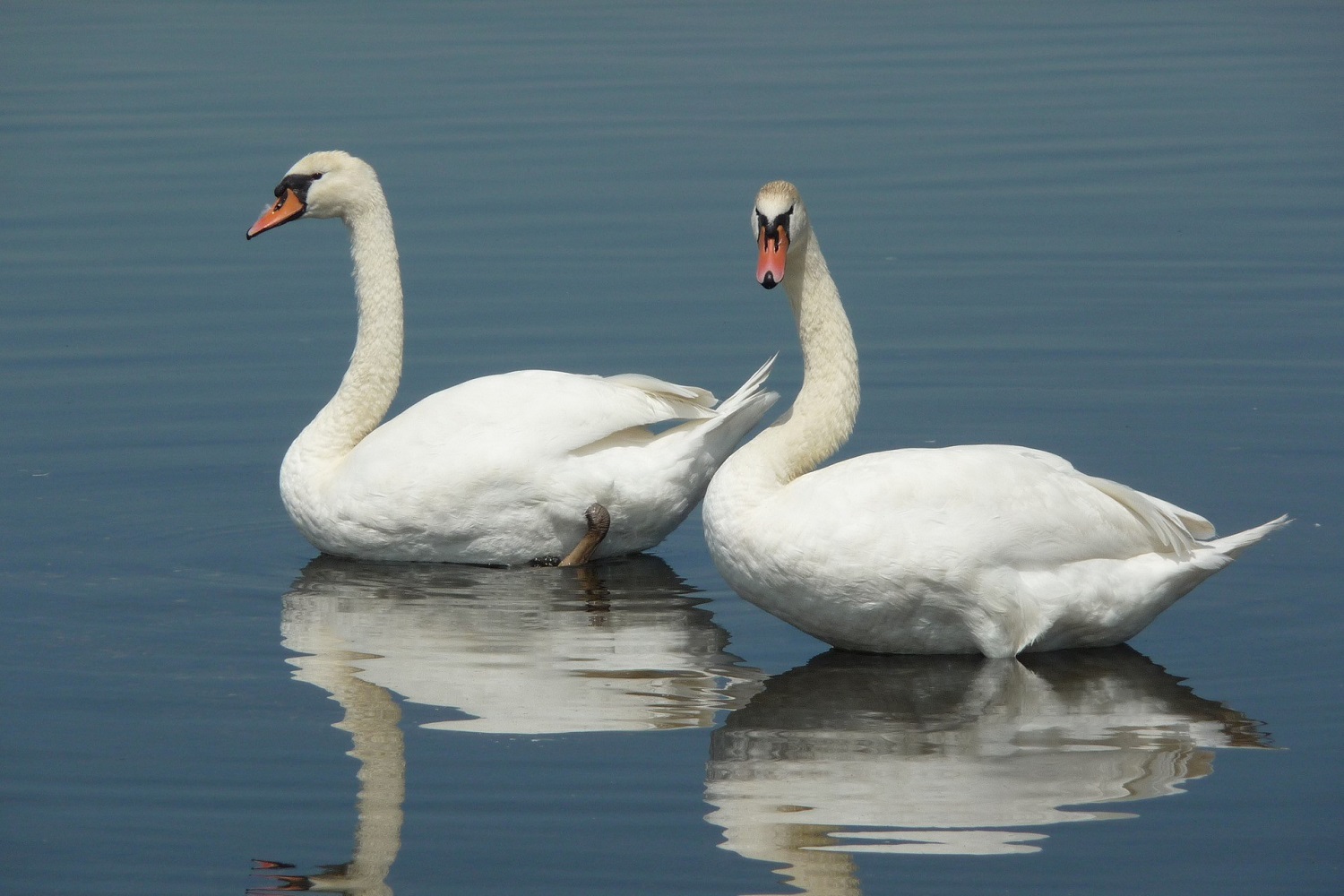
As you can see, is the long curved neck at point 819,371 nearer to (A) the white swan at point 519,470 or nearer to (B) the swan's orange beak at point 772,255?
(B) the swan's orange beak at point 772,255

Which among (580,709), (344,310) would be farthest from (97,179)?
(580,709)

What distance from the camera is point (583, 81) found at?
2058cm

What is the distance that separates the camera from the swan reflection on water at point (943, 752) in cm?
609

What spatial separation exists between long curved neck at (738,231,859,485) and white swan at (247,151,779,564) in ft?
3.05

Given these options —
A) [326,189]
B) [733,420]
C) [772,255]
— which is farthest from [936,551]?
[326,189]

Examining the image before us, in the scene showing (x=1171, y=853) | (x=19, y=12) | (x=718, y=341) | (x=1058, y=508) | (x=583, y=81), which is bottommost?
(x=1171, y=853)

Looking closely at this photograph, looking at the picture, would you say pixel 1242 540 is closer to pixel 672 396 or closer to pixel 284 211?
pixel 672 396

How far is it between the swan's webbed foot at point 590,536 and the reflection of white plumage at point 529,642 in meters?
0.07

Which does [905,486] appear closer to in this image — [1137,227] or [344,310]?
[344,310]

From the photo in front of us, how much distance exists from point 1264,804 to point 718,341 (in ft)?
20.8

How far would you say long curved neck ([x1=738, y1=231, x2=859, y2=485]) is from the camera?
8078mm

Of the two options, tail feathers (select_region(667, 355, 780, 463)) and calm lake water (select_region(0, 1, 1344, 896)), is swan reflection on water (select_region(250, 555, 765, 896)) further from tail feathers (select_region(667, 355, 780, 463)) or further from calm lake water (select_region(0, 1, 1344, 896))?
tail feathers (select_region(667, 355, 780, 463))

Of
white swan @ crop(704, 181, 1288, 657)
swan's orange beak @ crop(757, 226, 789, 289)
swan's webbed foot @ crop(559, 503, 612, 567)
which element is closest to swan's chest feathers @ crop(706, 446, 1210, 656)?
white swan @ crop(704, 181, 1288, 657)

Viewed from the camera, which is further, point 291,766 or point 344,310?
point 344,310
